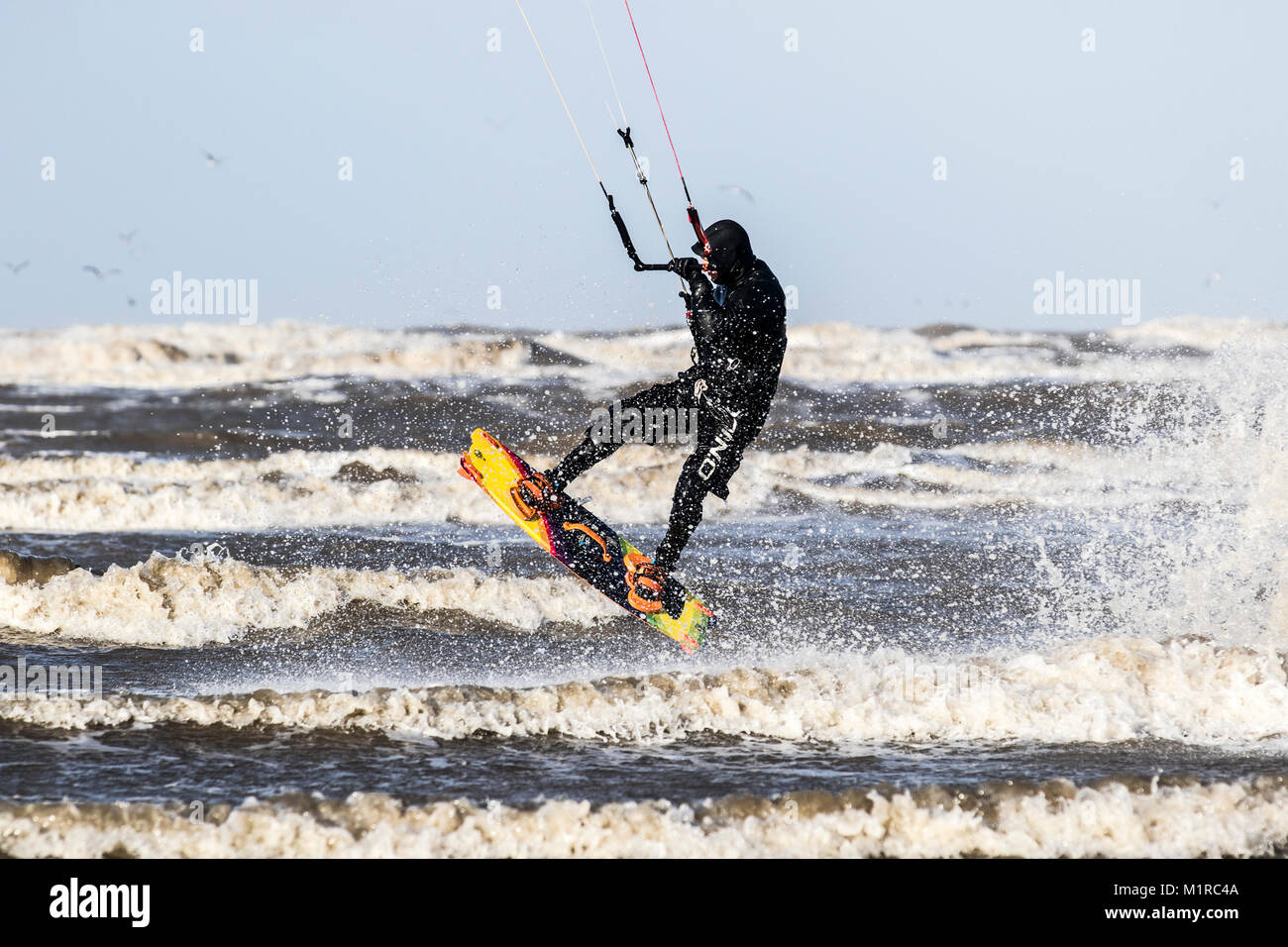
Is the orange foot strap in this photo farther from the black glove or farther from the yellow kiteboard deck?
the black glove

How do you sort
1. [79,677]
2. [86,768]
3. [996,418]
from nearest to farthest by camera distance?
[86,768] < [79,677] < [996,418]

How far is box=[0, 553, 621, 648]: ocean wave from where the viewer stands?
33.1 ft

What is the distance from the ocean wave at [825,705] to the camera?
23.9 feet

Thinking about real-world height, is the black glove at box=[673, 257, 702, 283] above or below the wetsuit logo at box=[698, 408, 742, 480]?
above

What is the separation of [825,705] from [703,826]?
6.91 ft

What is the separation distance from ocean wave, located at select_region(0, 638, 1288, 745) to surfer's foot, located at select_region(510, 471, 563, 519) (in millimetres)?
1624

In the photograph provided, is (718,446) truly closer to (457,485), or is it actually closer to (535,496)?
(535,496)

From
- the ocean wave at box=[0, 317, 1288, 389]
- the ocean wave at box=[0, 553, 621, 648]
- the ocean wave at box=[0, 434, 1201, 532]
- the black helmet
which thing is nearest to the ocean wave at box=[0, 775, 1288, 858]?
the black helmet

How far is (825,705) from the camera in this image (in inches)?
299

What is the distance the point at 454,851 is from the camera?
18.0 feet
